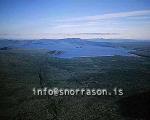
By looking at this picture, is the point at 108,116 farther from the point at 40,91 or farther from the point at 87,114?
the point at 40,91

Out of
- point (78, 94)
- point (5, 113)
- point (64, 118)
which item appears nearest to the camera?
point (64, 118)

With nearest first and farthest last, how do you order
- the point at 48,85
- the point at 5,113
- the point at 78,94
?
the point at 5,113, the point at 78,94, the point at 48,85

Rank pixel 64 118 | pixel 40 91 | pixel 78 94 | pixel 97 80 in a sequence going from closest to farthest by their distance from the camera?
pixel 64 118 → pixel 78 94 → pixel 40 91 → pixel 97 80

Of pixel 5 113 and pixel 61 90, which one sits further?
pixel 61 90

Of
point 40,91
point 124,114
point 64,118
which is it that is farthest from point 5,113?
point 124,114

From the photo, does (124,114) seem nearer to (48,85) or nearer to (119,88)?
(119,88)

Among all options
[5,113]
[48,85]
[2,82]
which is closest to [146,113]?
[5,113]

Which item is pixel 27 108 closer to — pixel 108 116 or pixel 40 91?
pixel 40 91

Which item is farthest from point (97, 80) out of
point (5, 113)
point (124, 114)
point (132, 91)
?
point (5, 113)
